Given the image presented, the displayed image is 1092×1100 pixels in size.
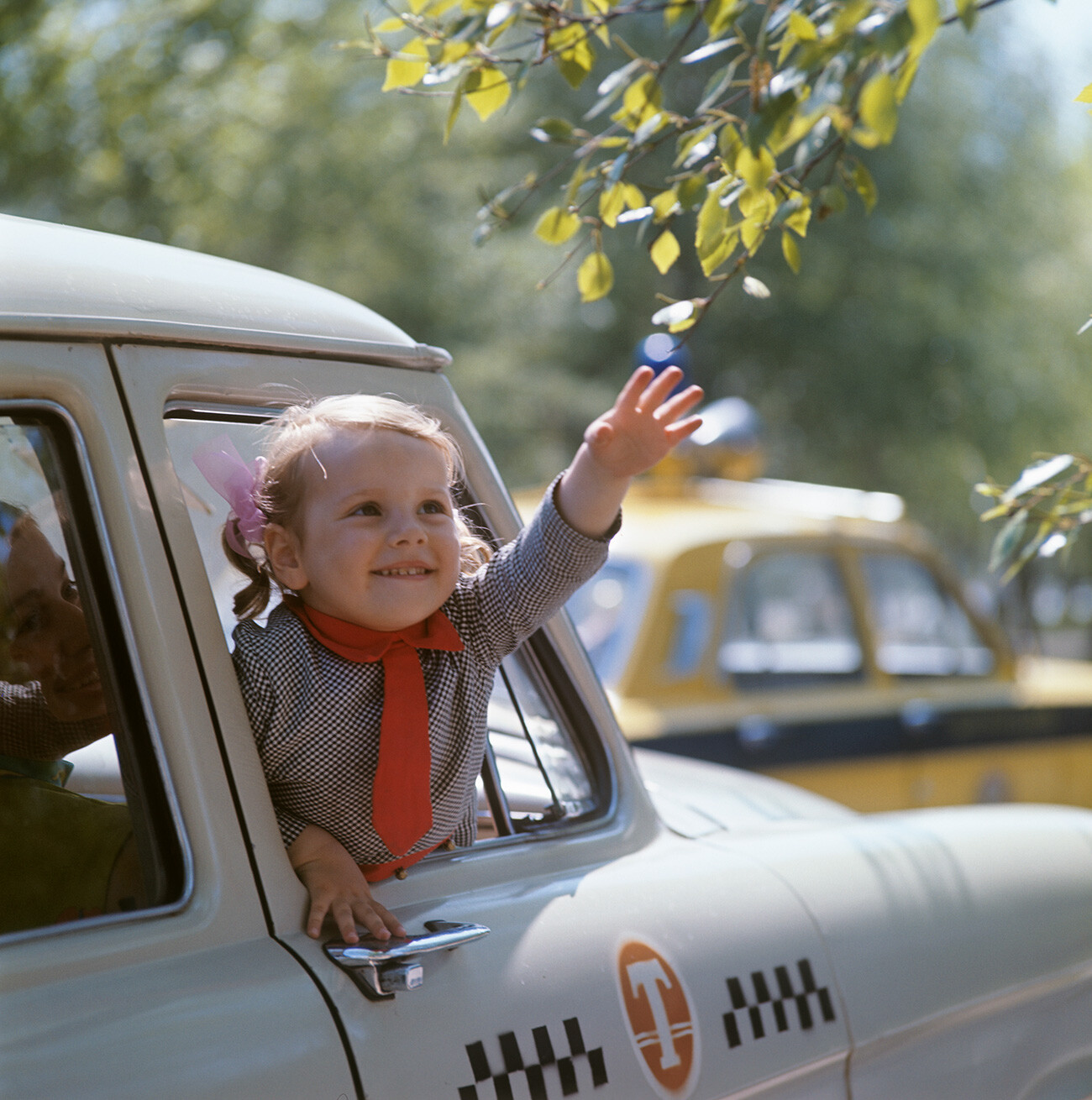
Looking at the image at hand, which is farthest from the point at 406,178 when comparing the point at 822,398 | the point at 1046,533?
the point at 1046,533

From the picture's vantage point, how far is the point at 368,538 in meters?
1.69

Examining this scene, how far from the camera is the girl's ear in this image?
1725 mm

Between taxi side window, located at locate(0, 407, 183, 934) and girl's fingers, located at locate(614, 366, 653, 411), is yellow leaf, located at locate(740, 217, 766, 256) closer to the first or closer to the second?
girl's fingers, located at locate(614, 366, 653, 411)

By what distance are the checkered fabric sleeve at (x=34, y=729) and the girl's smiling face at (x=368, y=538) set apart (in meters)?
0.33

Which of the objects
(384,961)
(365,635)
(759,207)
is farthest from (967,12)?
(384,961)

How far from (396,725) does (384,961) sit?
306 mm

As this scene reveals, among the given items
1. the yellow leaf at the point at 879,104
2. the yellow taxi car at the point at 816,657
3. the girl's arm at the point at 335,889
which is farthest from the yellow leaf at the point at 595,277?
the yellow taxi car at the point at 816,657

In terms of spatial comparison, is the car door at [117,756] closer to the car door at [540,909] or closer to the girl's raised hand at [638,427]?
the car door at [540,909]

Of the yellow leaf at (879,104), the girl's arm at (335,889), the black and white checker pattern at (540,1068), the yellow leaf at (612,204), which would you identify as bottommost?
the black and white checker pattern at (540,1068)

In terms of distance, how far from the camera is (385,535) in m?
1.70

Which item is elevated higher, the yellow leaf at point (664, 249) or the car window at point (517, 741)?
the yellow leaf at point (664, 249)

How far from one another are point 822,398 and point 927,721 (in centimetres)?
1028

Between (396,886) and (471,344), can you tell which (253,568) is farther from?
(471,344)

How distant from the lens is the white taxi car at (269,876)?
137cm
